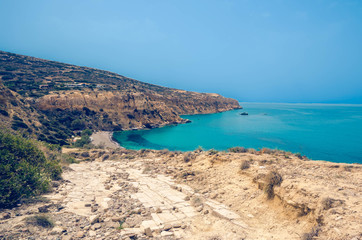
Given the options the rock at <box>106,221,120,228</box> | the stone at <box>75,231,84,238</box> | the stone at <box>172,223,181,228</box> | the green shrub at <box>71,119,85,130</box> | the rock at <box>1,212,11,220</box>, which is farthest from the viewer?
the green shrub at <box>71,119,85,130</box>

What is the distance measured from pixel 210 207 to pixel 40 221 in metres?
5.67

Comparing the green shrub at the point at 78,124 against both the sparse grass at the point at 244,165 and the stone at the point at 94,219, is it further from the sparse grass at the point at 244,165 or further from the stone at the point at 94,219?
the sparse grass at the point at 244,165

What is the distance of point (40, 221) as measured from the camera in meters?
5.17

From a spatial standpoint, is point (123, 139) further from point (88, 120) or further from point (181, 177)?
point (181, 177)

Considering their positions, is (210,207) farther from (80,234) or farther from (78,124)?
(78,124)

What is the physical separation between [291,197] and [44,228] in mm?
7817

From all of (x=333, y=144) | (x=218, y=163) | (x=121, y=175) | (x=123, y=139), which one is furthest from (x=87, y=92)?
(x=333, y=144)

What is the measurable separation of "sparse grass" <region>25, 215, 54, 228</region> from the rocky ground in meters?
0.02

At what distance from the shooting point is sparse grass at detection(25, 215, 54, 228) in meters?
5.11

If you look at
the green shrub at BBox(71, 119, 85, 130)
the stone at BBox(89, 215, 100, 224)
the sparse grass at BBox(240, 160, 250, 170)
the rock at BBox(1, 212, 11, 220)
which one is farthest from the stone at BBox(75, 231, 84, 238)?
the green shrub at BBox(71, 119, 85, 130)

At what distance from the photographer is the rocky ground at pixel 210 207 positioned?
510cm

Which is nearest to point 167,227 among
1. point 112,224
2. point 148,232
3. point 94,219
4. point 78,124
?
point 148,232

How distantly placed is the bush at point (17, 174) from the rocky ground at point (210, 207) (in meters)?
0.48

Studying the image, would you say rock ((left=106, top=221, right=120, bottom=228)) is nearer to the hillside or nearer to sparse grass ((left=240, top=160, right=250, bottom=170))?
sparse grass ((left=240, top=160, right=250, bottom=170))
